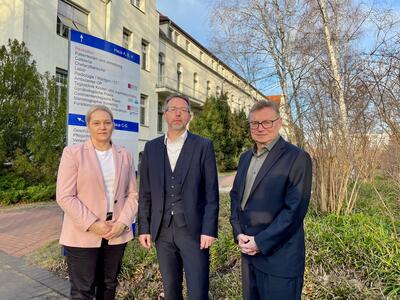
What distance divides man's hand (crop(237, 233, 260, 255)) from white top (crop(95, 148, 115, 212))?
119 cm

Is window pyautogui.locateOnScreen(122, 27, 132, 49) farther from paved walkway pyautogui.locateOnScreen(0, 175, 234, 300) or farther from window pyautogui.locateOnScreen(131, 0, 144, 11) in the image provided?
paved walkway pyautogui.locateOnScreen(0, 175, 234, 300)

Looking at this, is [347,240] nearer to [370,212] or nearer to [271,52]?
[370,212]

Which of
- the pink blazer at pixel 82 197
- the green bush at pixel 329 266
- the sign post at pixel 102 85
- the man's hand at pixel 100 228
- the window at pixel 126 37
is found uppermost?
the window at pixel 126 37

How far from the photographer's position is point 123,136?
5.79 meters

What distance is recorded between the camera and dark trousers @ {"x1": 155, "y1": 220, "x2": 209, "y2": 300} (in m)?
2.78

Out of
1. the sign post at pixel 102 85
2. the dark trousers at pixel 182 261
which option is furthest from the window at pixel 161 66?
the dark trousers at pixel 182 261

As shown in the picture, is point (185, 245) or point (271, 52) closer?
point (185, 245)

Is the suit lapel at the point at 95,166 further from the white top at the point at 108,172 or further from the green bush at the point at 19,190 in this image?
the green bush at the point at 19,190

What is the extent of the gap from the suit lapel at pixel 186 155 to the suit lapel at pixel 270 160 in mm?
597

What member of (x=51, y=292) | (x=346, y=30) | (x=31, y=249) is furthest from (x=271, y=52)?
(x=51, y=292)

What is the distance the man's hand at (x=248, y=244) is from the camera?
235 cm

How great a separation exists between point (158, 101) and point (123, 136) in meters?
23.1

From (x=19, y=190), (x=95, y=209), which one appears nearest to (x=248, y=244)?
(x=95, y=209)

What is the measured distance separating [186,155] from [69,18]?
18.6 meters
